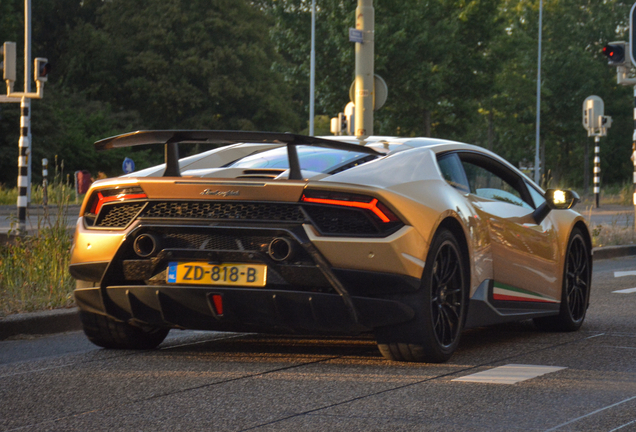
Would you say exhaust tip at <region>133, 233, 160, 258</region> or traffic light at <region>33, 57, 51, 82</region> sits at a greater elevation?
traffic light at <region>33, 57, 51, 82</region>

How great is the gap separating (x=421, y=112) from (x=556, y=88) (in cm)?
1069

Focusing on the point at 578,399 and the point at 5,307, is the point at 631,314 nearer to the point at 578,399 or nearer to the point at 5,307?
the point at 578,399

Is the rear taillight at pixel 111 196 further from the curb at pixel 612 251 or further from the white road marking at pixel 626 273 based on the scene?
the curb at pixel 612 251

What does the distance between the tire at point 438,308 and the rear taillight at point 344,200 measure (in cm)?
43

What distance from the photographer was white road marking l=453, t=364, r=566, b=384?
5438mm

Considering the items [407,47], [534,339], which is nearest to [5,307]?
[534,339]

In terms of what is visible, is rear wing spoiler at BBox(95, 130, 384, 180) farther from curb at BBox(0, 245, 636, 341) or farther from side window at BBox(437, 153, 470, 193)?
curb at BBox(0, 245, 636, 341)

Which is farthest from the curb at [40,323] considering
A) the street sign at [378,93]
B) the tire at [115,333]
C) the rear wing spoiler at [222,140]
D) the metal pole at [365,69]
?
the street sign at [378,93]

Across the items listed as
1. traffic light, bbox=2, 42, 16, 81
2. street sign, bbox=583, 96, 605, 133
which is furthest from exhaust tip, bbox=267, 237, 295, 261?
street sign, bbox=583, 96, 605, 133

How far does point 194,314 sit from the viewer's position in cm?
570

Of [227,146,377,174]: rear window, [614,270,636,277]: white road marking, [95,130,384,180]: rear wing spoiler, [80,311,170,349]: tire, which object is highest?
[95,130,384,180]: rear wing spoiler

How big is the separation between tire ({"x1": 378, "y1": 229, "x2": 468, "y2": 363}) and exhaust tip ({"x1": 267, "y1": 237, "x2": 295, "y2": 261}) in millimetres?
729

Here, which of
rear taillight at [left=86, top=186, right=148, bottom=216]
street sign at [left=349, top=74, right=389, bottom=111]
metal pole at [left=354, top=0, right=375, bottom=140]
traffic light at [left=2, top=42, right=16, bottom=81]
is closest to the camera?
rear taillight at [left=86, top=186, right=148, bottom=216]

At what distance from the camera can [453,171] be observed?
6.50 meters
